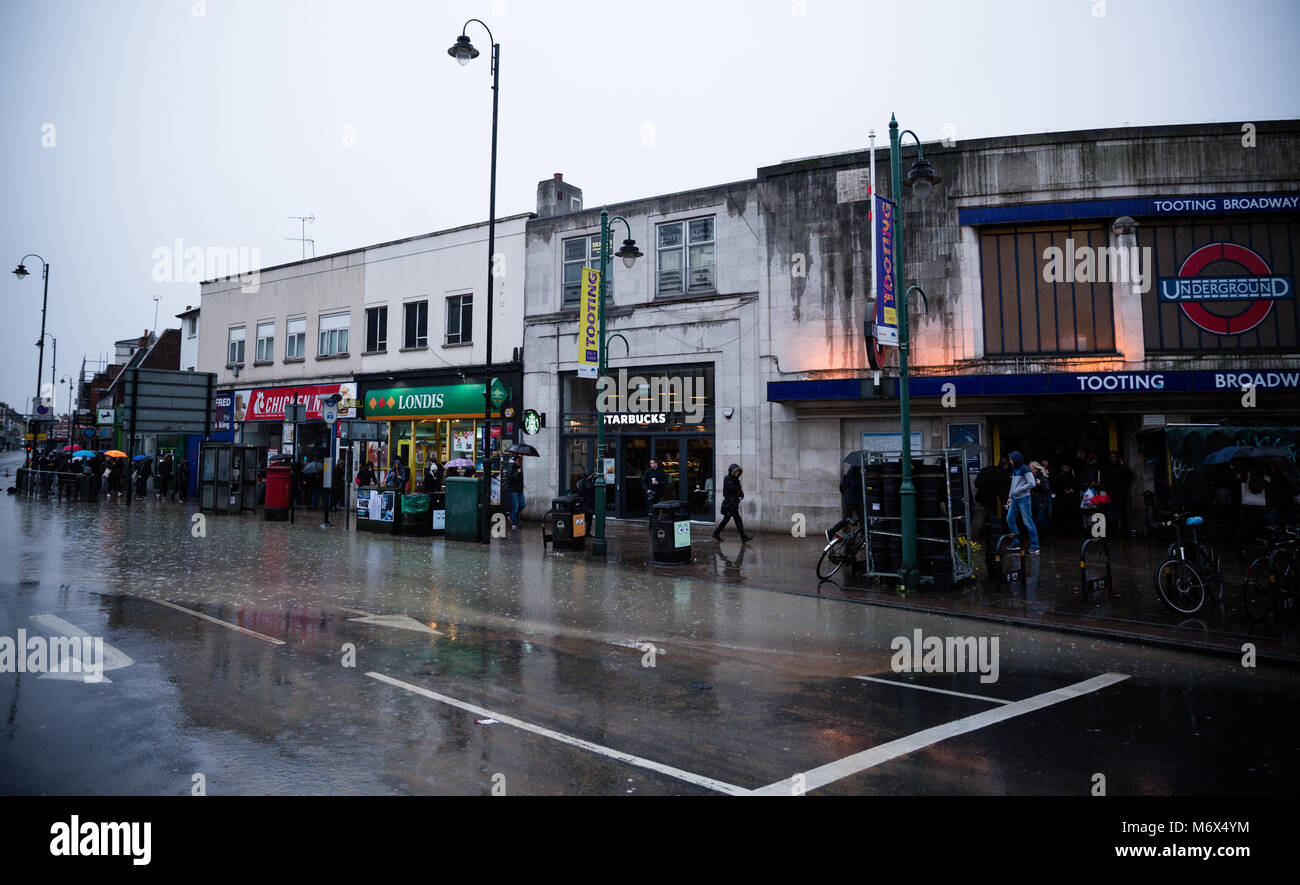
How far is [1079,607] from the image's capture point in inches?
386

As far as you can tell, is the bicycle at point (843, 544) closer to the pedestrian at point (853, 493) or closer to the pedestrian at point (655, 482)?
the pedestrian at point (853, 493)

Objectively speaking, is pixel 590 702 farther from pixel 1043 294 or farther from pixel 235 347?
pixel 235 347

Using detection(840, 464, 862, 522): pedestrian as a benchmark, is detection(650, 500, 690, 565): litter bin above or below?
below

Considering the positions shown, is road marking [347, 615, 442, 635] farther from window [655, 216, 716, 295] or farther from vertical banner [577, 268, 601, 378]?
window [655, 216, 716, 295]

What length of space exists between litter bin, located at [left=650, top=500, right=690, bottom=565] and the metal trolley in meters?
3.47

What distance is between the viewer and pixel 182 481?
3200cm

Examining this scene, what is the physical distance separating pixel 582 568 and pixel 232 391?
→ 25.9 m

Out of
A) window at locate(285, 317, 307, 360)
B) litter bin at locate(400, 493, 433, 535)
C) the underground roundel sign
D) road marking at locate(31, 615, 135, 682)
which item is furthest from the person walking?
the underground roundel sign

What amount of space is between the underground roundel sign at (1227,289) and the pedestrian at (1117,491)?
12.9ft

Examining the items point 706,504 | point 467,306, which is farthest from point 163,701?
point 467,306

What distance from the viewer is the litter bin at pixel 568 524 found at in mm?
15797

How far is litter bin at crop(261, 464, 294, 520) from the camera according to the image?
70.8 ft

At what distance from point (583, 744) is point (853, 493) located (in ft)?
32.1
